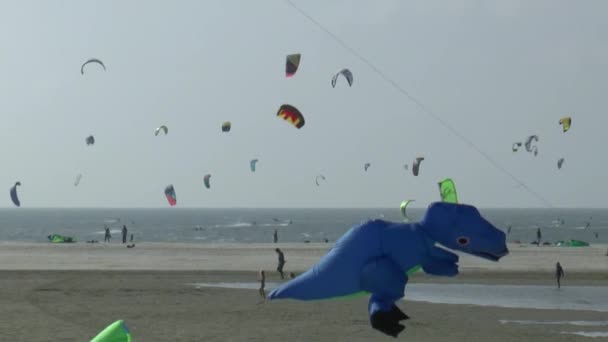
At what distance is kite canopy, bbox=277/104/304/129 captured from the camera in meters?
14.5

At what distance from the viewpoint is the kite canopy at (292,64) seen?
15890 mm

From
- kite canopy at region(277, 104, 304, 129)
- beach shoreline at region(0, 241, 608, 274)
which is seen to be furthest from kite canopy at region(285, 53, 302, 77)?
beach shoreline at region(0, 241, 608, 274)

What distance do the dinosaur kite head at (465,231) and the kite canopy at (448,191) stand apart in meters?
0.51

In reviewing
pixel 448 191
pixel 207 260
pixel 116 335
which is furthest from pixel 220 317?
pixel 207 260

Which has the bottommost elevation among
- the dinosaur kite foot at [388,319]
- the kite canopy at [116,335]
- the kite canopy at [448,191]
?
the dinosaur kite foot at [388,319]

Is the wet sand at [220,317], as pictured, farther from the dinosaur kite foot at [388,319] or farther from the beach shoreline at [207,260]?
the beach shoreline at [207,260]

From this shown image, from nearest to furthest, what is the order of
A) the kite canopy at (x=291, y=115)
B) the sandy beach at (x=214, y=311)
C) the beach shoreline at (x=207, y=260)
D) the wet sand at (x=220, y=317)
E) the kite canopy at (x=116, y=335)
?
the kite canopy at (x=116, y=335), the kite canopy at (x=291, y=115), the wet sand at (x=220, y=317), the sandy beach at (x=214, y=311), the beach shoreline at (x=207, y=260)

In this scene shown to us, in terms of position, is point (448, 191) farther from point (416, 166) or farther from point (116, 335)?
point (416, 166)

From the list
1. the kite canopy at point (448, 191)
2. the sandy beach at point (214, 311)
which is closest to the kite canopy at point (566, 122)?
the sandy beach at point (214, 311)

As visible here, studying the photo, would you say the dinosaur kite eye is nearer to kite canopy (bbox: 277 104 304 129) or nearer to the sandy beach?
kite canopy (bbox: 277 104 304 129)

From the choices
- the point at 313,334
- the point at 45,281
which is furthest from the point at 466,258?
the point at 313,334

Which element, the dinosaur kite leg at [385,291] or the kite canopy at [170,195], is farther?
the kite canopy at [170,195]

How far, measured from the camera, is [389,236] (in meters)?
7.95

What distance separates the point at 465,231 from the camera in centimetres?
778
